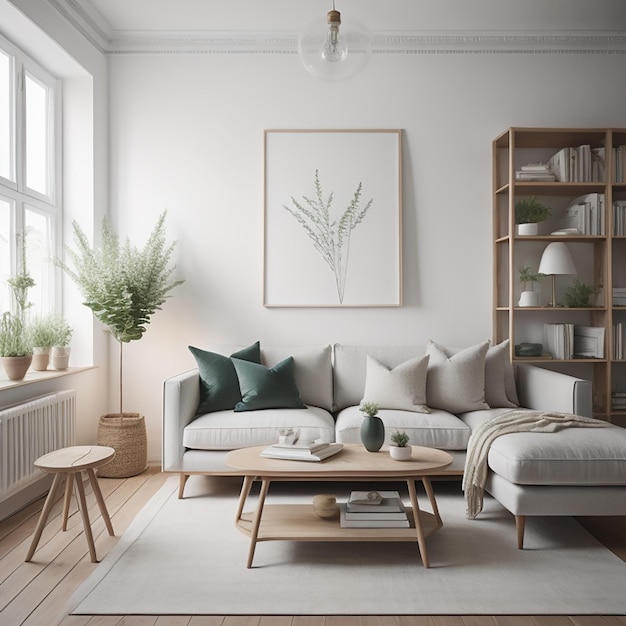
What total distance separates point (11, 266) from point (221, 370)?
1399mm

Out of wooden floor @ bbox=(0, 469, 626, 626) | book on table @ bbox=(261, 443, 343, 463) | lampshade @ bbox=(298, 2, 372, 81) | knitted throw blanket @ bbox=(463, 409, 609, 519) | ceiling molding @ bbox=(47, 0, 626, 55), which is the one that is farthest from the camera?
ceiling molding @ bbox=(47, 0, 626, 55)

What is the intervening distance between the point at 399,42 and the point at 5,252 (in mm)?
3016

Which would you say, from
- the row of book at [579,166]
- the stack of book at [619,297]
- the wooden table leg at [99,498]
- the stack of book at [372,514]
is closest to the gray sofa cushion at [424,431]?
Result: the stack of book at [372,514]

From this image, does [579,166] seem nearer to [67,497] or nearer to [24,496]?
[67,497]

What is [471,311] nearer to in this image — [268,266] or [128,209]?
[268,266]

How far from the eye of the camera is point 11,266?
148 inches

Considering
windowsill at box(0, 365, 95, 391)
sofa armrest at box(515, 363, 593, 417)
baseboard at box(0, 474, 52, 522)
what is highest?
windowsill at box(0, 365, 95, 391)

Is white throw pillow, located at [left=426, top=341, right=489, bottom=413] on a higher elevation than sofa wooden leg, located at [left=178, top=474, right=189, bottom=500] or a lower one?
higher

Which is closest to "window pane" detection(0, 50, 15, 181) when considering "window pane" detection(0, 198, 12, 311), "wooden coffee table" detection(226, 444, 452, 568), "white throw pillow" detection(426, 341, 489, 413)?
"window pane" detection(0, 198, 12, 311)

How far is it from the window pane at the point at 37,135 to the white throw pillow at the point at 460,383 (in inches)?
112

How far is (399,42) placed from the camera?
450 cm

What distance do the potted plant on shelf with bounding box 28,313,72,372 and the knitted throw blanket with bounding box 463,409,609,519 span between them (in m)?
2.57

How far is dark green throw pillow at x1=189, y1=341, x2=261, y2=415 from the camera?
388cm

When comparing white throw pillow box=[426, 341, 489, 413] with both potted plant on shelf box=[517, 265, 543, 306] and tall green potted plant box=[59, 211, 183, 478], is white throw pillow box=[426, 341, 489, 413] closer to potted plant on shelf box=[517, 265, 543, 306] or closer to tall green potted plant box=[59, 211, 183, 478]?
A: potted plant on shelf box=[517, 265, 543, 306]
